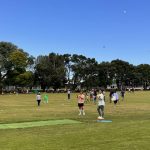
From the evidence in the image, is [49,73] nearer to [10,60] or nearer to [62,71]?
[62,71]

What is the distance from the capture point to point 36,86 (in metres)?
158

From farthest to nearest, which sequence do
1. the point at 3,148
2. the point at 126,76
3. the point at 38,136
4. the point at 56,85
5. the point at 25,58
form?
the point at 126,76, the point at 56,85, the point at 25,58, the point at 38,136, the point at 3,148

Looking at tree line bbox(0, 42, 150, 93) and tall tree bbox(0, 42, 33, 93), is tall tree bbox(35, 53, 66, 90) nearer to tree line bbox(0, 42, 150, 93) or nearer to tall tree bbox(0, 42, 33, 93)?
tree line bbox(0, 42, 150, 93)

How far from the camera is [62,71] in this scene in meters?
145

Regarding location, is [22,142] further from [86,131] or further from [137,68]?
[137,68]

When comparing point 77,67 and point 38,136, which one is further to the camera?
point 77,67

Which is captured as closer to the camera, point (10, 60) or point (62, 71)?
point (10, 60)

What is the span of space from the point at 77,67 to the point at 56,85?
54.6 ft

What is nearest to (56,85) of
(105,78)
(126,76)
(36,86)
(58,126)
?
(36,86)

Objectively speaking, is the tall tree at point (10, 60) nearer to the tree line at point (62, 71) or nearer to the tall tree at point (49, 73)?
the tree line at point (62, 71)

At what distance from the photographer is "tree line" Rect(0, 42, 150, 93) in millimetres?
125931

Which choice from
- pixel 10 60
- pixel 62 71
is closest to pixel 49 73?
pixel 62 71

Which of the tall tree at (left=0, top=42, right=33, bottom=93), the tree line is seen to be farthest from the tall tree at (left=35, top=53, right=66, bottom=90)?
the tall tree at (left=0, top=42, right=33, bottom=93)

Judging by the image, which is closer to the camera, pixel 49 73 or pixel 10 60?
pixel 10 60
